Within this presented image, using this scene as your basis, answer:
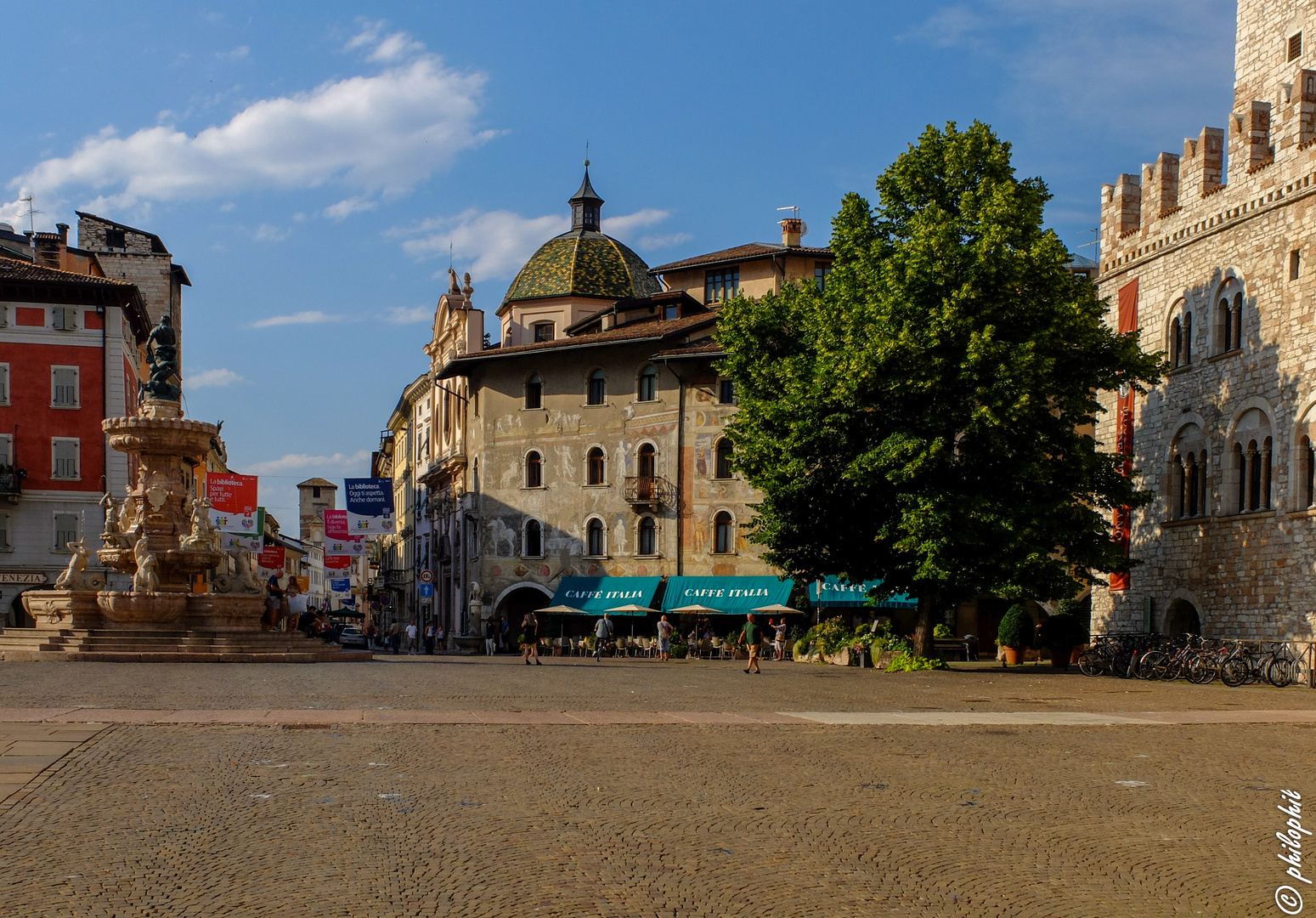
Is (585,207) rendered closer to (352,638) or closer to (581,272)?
(581,272)

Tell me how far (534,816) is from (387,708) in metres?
8.72

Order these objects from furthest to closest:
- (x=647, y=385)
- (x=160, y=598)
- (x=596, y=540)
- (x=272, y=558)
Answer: (x=272, y=558) < (x=596, y=540) < (x=647, y=385) < (x=160, y=598)

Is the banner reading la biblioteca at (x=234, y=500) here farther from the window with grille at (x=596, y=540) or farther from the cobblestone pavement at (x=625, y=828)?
the cobblestone pavement at (x=625, y=828)

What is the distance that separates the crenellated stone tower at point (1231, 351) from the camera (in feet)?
100

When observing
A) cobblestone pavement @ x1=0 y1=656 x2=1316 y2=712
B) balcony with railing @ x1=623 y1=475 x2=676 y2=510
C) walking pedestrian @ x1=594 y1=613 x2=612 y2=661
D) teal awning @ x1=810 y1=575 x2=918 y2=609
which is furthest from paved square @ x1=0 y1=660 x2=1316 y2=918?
balcony with railing @ x1=623 y1=475 x2=676 y2=510

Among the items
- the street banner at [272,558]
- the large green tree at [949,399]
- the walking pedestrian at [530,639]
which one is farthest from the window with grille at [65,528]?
the large green tree at [949,399]

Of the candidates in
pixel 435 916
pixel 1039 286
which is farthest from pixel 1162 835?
pixel 1039 286

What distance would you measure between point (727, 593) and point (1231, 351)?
19681mm

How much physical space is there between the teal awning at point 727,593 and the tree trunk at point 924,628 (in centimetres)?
1225

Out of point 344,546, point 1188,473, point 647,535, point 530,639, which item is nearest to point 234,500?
point 344,546

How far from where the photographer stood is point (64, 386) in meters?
50.5

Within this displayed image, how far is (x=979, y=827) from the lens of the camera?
9625 mm

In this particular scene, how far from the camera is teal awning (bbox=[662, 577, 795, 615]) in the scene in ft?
150

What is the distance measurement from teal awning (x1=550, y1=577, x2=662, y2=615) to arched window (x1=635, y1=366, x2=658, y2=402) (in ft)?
22.8
